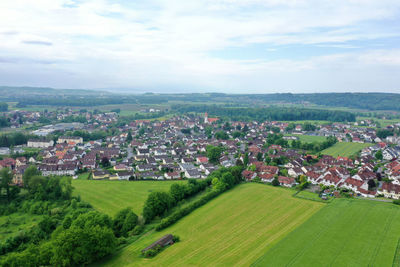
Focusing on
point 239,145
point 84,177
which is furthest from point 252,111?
point 84,177

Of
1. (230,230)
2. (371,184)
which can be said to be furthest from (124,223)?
(371,184)

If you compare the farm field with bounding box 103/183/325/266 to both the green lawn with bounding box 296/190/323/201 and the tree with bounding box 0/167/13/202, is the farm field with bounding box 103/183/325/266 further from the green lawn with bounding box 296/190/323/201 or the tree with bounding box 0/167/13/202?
the tree with bounding box 0/167/13/202

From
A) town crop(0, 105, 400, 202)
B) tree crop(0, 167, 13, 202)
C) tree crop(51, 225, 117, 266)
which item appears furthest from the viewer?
town crop(0, 105, 400, 202)

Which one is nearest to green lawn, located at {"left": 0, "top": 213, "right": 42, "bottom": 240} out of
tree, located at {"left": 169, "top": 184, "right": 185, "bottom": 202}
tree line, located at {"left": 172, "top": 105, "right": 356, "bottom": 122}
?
tree, located at {"left": 169, "top": 184, "right": 185, "bottom": 202}

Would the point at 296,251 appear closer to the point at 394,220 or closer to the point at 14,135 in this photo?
the point at 394,220

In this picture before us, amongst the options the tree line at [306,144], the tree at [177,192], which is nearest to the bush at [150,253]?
the tree at [177,192]
